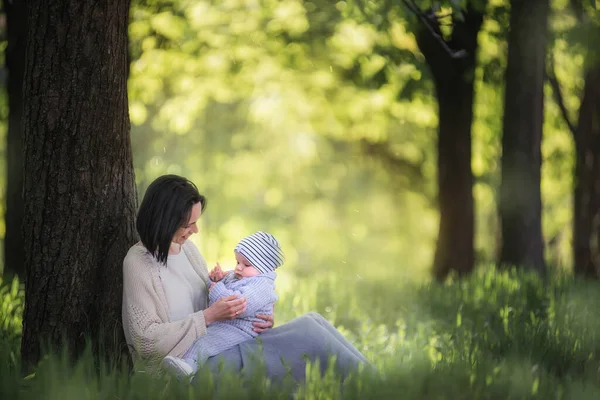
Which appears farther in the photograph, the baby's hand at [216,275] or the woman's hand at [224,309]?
the baby's hand at [216,275]

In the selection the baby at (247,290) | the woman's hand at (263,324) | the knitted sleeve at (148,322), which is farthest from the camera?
the woman's hand at (263,324)

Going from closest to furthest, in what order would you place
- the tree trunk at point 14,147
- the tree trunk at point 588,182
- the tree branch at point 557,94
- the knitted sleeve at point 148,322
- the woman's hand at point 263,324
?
1. the knitted sleeve at point 148,322
2. the woman's hand at point 263,324
3. the tree trunk at point 14,147
4. the tree trunk at point 588,182
5. the tree branch at point 557,94

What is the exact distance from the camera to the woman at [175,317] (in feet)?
15.8

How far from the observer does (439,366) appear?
501cm

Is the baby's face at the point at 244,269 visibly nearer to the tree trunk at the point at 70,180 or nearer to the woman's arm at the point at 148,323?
the woman's arm at the point at 148,323

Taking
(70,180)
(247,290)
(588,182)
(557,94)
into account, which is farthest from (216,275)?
(557,94)

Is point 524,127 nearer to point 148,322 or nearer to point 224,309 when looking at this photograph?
point 224,309

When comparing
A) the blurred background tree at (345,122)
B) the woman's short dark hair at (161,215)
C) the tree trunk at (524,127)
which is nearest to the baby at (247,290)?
the woman's short dark hair at (161,215)

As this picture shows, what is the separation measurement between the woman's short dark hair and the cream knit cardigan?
11 centimetres

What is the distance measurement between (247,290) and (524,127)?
6.15 meters

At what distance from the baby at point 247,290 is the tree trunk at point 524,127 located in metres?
5.74

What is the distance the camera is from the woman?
15.8ft

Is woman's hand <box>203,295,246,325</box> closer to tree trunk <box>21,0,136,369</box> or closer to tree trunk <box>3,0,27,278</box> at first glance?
tree trunk <box>21,0,136,369</box>

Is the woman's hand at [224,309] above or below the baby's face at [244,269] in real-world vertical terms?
below
